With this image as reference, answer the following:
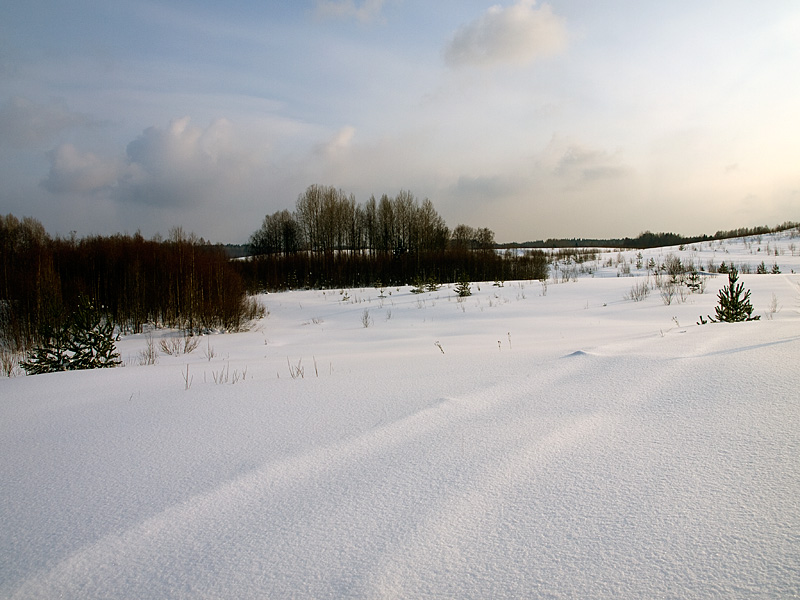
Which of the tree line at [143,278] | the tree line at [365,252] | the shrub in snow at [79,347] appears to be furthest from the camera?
the tree line at [365,252]

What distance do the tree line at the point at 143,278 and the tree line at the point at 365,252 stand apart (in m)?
8.50

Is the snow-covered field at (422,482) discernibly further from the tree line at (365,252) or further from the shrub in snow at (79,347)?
the tree line at (365,252)

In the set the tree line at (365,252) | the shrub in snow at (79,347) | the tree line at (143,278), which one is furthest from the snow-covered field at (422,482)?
the tree line at (365,252)

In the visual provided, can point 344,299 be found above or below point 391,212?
below

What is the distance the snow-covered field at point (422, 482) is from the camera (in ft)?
→ 4.08

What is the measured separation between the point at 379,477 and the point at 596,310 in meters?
9.59

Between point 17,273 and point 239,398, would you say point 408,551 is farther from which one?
point 17,273

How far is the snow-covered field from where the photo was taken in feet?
4.08

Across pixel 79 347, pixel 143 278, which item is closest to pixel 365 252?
pixel 143 278

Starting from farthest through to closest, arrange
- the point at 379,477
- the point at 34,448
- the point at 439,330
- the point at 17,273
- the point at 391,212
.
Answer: the point at 391,212
the point at 17,273
the point at 439,330
the point at 34,448
the point at 379,477

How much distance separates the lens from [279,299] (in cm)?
1734

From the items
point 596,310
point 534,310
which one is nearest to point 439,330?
point 534,310

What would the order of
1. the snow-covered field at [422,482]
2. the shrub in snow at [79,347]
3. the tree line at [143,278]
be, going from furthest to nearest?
the tree line at [143,278]
the shrub in snow at [79,347]
the snow-covered field at [422,482]

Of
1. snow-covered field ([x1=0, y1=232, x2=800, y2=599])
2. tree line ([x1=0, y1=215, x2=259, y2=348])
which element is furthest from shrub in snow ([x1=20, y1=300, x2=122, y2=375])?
tree line ([x1=0, y1=215, x2=259, y2=348])
